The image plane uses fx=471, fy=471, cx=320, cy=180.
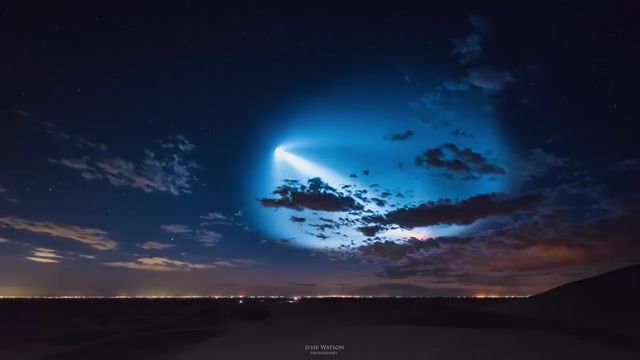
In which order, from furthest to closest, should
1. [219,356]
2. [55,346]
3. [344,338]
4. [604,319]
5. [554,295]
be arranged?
[554,295]
[604,319]
[55,346]
[344,338]
[219,356]

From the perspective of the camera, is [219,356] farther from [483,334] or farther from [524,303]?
[524,303]

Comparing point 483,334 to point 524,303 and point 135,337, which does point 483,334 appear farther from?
point 524,303

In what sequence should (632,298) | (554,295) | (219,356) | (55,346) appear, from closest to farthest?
(219,356), (55,346), (632,298), (554,295)

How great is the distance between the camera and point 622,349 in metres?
26.6

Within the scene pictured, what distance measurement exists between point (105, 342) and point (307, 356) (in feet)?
82.3

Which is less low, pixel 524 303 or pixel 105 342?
pixel 524 303

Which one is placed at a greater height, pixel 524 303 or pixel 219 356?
pixel 524 303

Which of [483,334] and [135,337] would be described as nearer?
[483,334]

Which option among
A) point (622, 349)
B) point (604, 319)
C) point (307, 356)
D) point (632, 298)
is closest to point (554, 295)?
point (632, 298)

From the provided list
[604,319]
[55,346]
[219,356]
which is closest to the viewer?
[219,356]

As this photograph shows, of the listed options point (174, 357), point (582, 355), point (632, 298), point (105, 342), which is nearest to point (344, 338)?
point (174, 357)

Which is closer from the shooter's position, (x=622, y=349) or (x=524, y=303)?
(x=622, y=349)

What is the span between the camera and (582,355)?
2497 centimetres

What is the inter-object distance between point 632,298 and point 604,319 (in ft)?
31.6
